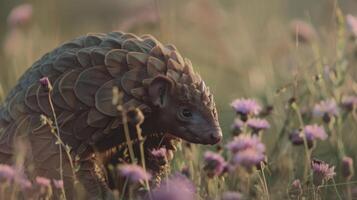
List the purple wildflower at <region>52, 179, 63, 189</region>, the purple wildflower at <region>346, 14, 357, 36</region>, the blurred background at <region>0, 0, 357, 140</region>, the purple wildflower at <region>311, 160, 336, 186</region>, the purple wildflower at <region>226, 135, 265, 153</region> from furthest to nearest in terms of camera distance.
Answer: the blurred background at <region>0, 0, 357, 140</region> → the purple wildflower at <region>346, 14, 357, 36</region> → the purple wildflower at <region>311, 160, 336, 186</region> → the purple wildflower at <region>52, 179, 63, 189</region> → the purple wildflower at <region>226, 135, 265, 153</region>

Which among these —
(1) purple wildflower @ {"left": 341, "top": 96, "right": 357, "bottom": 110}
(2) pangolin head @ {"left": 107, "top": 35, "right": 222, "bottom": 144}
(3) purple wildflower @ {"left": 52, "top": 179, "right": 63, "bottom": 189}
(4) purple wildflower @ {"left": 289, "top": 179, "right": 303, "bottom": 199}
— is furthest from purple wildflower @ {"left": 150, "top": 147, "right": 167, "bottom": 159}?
(1) purple wildflower @ {"left": 341, "top": 96, "right": 357, "bottom": 110}

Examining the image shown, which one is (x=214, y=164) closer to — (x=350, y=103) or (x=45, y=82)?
(x=45, y=82)

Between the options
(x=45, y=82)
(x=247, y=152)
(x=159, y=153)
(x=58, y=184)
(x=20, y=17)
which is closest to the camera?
(x=247, y=152)

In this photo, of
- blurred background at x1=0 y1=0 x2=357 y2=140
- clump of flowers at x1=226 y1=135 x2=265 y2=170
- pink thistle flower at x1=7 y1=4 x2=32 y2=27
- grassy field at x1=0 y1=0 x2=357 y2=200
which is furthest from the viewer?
blurred background at x1=0 y1=0 x2=357 y2=140

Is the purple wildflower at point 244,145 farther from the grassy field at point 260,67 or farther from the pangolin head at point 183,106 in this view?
the pangolin head at point 183,106

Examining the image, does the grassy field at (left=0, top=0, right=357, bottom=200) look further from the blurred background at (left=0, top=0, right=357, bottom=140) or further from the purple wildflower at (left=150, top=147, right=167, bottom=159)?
the purple wildflower at (left=150, top=147, right=167, bottom=159)

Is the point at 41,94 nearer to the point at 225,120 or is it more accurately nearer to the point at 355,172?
the point at 355,172

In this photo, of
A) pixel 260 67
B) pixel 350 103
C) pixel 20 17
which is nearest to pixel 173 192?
pixel 350 103
